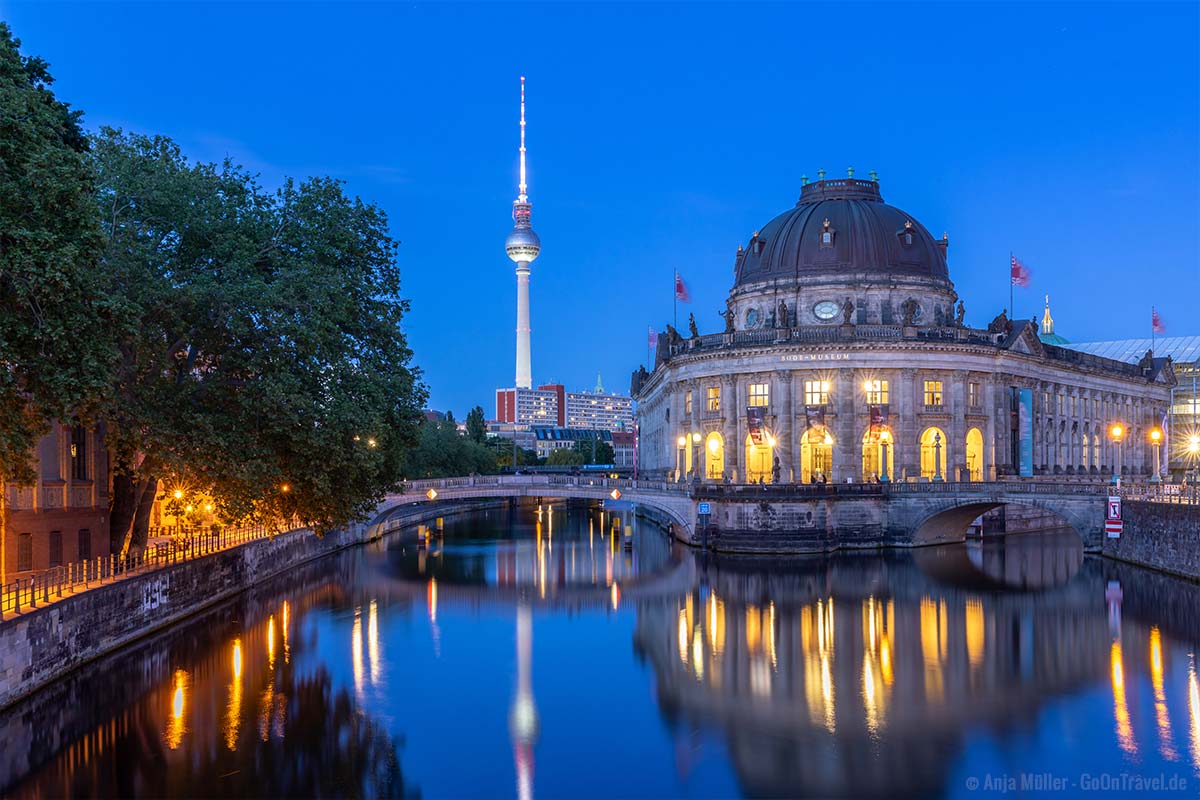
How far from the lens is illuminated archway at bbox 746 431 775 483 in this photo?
86.2 metres

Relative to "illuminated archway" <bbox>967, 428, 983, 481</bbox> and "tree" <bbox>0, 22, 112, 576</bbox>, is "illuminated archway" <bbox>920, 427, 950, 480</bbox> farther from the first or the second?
"tree" <bbox>0, 22, 112, 576</bbox>

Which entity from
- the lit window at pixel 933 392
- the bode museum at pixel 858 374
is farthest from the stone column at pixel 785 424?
the lit window at pixel 933 392

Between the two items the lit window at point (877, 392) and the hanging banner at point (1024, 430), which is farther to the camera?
the hanging banner at point (1024, 430)

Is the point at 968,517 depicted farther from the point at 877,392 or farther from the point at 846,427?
the point at 877,392

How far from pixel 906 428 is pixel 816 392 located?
7396 mm

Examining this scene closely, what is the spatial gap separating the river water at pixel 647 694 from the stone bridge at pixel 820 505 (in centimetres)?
911

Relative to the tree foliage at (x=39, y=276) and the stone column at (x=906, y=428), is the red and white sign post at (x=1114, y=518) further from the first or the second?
the tree foliage at (x=39, y=276)

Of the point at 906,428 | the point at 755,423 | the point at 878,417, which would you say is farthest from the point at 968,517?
the point at 755,423

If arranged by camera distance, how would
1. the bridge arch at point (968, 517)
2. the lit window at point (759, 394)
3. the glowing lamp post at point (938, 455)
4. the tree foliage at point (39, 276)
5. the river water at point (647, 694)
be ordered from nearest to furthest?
the river water at point (647, 694) < the tree foliage at point (39, 276) < the bridge arch at point (968, 517) < the lit window at point (759, 394) < the glowing lamp post at point (938, 455)

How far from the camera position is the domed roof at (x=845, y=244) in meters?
93.4

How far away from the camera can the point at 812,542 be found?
246ft

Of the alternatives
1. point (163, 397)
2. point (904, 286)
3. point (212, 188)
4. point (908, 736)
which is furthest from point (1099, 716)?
point (904, 286)

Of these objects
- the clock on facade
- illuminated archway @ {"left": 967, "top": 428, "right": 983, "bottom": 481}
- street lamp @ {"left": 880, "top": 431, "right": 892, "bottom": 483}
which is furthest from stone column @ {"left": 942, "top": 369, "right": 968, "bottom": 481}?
the clock on facade

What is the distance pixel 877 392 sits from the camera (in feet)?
275
